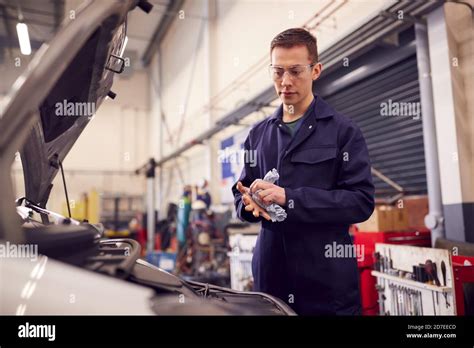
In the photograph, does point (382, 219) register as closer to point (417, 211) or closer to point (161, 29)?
point (417, 211)

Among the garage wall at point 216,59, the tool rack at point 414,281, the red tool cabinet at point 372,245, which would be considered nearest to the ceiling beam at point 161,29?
the garage wall at point 216,59

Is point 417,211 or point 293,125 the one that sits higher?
point 293,125

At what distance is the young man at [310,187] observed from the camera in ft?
3.35

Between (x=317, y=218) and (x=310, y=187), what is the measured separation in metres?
0.10

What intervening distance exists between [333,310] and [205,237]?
12.1 ft

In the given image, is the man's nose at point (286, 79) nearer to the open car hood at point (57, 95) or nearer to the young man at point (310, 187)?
the young man at point (310, 187)

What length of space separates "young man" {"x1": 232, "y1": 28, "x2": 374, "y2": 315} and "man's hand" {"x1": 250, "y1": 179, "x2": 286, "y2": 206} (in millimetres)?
47

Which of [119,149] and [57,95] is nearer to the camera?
[57,95]

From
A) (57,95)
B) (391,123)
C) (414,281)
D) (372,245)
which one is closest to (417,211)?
(372,245)

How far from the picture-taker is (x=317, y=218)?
983 mm

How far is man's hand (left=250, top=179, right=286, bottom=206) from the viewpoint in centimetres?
93
